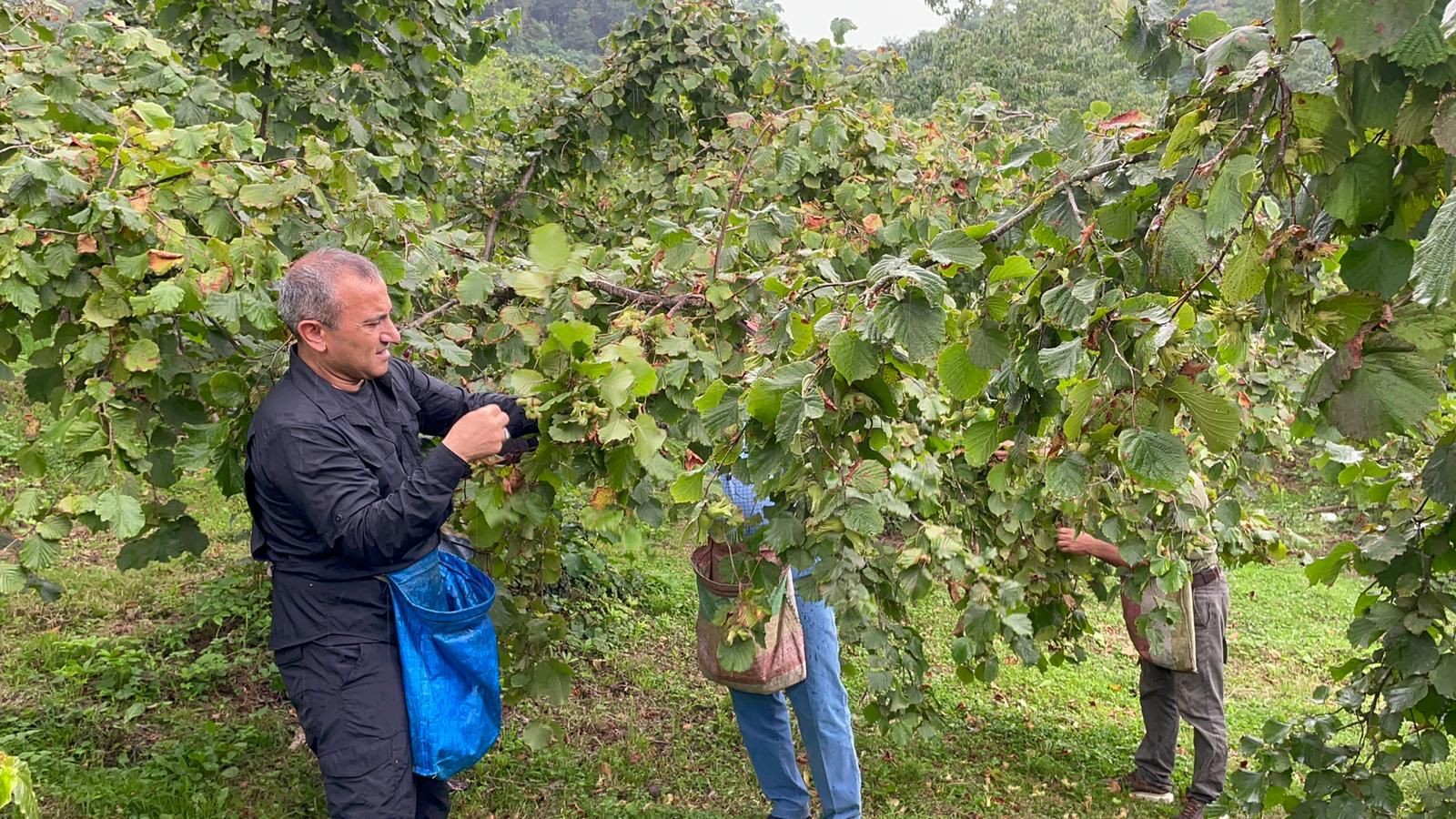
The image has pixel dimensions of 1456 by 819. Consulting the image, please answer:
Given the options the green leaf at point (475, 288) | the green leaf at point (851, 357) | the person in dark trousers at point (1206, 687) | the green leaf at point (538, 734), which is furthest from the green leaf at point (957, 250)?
the person in dark trousers at point (1206, 687)

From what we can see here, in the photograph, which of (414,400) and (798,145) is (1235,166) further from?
(798,145)

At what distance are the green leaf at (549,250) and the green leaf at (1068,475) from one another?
130cm

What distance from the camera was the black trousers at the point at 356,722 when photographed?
2213mm

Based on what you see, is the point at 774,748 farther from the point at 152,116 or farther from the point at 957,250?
the point at 152,116

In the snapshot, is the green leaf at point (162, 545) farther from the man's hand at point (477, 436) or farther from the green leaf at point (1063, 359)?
the green leaf at point (1063, 359)

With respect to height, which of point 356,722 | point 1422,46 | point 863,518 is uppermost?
point 1422,46

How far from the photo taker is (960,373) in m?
1.53

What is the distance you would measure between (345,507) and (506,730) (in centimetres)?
254

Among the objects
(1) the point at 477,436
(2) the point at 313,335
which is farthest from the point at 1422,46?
(2) the point at 313,335

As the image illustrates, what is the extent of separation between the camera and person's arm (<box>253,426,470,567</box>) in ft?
6.79

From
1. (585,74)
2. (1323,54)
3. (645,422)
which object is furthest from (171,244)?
(585,74)

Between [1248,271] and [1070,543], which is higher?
[1248,271]

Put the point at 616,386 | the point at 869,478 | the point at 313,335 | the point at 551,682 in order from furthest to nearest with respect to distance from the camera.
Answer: the point at 551,682
the point at 313,335
the point at 616,386
the point at 869,478

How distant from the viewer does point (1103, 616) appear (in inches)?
288
